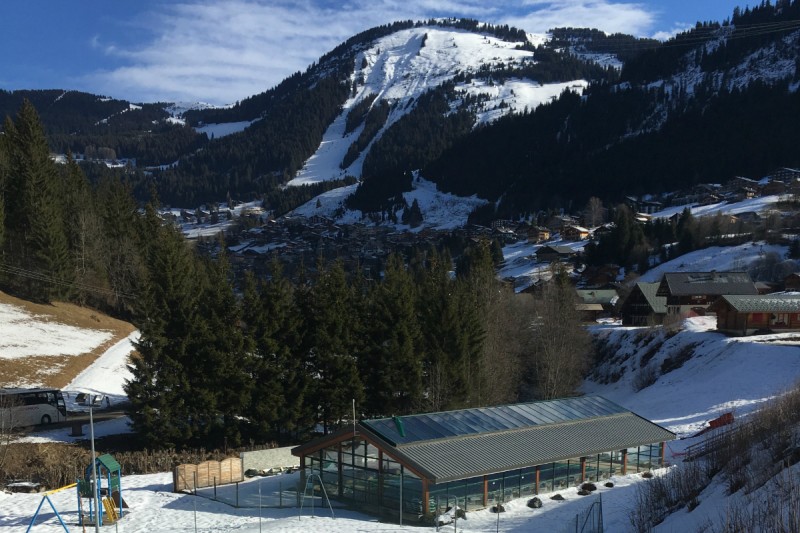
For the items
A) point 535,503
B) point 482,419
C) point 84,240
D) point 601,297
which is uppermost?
point 84,240

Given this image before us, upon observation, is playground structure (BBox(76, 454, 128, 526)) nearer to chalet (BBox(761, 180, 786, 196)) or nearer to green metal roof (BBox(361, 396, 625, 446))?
green metal roof (BBox(361, 396, 625, 446))

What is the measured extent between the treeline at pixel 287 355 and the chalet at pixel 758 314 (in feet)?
82.6

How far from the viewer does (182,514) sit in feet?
76.1

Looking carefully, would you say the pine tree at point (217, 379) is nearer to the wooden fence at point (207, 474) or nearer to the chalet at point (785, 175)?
the wooden fence at point (207, 474)

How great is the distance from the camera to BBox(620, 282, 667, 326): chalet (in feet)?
229

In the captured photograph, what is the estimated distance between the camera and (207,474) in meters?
26.9

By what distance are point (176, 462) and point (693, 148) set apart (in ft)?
526

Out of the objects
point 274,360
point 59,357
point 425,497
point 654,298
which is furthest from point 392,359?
point 654,298

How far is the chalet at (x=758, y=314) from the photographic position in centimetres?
5441

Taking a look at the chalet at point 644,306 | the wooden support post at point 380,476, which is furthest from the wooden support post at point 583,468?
the chalet at point 644,306

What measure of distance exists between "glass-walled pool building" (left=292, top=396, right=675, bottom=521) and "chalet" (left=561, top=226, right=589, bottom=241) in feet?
344

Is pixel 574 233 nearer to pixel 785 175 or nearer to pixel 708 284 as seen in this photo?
pixel 785 175

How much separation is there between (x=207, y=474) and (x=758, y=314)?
4733cm

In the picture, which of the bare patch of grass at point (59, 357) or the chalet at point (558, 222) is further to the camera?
the chalet at point (558, 222)
